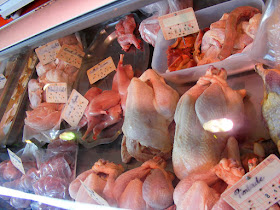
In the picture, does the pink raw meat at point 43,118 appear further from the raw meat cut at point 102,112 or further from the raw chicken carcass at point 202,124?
the raw chicken carcass at point 202,124

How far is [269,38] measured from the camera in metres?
1.42

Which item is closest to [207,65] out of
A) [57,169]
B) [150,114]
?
[150,114]

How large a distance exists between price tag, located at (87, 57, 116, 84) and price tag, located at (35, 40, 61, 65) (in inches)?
18.2

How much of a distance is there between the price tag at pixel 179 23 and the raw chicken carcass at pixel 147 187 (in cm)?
79

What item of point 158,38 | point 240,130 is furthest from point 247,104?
point 158,38

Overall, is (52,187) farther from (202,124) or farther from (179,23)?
(179,23)

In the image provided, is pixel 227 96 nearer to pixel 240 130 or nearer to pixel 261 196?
pixel 240 130

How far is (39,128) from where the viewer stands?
2.37 metres

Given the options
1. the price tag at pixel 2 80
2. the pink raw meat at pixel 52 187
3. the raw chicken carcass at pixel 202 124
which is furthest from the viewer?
the price tag at pixel 2 80

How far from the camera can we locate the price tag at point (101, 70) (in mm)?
2330

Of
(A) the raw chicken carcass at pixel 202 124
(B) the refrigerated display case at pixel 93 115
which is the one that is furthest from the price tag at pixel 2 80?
(A) the raw chicken carcass at pixel 202 124

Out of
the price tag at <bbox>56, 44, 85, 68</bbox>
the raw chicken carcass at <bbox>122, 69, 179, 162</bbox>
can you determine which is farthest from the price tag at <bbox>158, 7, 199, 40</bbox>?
the price tag at <bbox>56, 44, 85, 68</bbox>

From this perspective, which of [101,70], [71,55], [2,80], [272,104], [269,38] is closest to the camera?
[272,104]

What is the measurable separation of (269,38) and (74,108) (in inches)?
57.5
